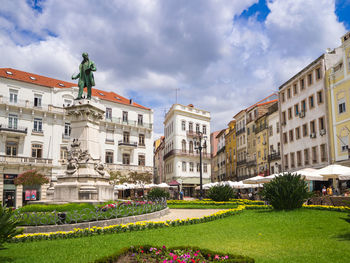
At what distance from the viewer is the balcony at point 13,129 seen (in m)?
38.1

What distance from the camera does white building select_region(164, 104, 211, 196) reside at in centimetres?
5316

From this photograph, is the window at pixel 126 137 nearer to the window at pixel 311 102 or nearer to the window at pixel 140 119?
the window at pixel 140 119

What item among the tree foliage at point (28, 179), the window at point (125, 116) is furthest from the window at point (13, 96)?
the window at point (125, 116)

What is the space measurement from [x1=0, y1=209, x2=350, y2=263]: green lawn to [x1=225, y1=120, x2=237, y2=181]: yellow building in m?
46.4

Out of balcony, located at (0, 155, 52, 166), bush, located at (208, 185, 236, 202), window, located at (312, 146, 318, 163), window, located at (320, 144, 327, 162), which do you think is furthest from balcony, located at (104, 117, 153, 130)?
window, located at (320, 144, 327, 162)

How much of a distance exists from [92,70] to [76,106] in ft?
8.58

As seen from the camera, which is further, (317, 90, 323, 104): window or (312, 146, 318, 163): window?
(312, 146, 318, 163): window

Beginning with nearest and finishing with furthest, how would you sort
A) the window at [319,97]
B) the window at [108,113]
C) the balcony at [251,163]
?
the window at [319,97] < the window at [108,113] < the balcony at [251,163]

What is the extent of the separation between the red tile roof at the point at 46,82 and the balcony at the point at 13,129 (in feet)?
19.4

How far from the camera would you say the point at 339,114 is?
95.2ft

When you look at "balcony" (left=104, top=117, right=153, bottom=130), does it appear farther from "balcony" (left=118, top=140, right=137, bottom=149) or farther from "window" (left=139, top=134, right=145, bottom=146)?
"balcony" (left=118, top=140, right=137, bottom=149)

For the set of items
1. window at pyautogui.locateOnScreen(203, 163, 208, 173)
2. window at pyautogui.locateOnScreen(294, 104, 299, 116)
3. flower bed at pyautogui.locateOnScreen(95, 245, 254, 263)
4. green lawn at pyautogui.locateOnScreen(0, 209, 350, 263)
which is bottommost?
green lawn at pyautogui.locateOnScreen(0, 209, 350, 263)

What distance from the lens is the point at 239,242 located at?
805 cm

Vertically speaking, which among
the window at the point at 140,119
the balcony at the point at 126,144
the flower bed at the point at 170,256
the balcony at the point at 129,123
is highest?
the window at the point at 140,119
